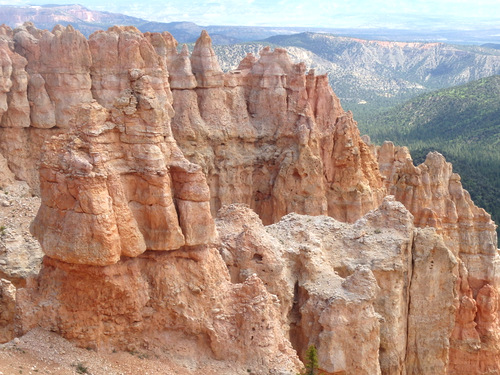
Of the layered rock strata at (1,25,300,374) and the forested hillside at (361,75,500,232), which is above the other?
the layered rock strata at (1,25,300,374)

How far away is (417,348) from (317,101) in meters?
19.8

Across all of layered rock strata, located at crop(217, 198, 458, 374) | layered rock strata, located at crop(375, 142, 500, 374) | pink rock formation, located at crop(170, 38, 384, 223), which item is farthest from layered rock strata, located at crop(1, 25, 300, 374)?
pink rock formation, located at crop(170, 38, 384, 223)

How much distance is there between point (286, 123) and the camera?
119 ft

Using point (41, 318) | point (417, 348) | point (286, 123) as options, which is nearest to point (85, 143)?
point (41, 318)

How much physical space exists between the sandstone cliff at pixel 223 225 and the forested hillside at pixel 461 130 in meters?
27.5

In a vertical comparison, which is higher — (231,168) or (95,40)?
(95,40)

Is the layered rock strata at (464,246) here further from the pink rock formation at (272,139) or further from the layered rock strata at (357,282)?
the layered rock strata at (357,282)

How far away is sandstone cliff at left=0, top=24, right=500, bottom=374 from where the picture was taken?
13078 millimetres

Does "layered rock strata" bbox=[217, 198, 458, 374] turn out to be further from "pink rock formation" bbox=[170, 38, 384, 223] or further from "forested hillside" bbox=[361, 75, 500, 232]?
"forested hillside" bbox=[361, 75, 500, 232]

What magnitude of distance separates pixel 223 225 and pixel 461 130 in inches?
3553

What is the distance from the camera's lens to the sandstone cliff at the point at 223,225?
13078 mm

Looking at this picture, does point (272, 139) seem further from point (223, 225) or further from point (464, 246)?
point (223, 225)

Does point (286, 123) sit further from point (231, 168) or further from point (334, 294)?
point (334, 294)

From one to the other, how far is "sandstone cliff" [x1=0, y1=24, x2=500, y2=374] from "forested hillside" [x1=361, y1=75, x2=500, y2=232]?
27.5 m
